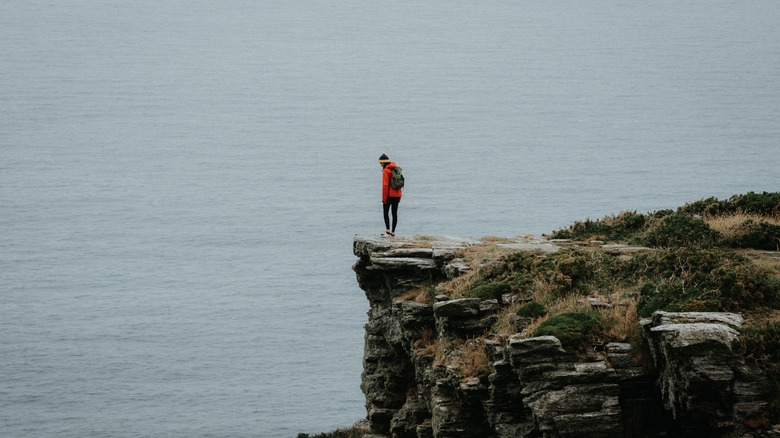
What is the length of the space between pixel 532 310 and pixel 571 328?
7.83 feet

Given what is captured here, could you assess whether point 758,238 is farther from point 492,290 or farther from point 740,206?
point 492,290

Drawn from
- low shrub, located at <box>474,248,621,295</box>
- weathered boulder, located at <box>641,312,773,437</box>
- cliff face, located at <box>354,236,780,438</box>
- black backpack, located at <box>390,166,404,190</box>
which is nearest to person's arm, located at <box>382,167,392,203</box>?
black backpack, located at <box>390,166,404,190</box>

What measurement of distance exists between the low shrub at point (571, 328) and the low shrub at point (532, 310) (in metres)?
1.30

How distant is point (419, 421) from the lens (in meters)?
28.8

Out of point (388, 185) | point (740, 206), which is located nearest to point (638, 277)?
point (740, 206)

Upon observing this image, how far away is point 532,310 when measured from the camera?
21953 mm

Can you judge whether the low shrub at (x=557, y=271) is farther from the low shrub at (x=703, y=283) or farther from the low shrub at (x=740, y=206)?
the low shrub at (x=740, y=206)

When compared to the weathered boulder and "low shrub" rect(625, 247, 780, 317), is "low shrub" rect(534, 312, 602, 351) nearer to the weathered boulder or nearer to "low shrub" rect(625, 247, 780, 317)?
"low shrub" rect(625, 247, 780, 317)

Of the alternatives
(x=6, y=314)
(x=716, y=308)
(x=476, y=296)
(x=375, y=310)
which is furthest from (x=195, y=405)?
(x=716, y=308)

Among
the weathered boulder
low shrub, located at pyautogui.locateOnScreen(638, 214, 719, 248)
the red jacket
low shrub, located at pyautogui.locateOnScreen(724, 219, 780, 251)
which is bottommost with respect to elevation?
the weathered boulder

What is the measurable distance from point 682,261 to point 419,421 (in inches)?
457

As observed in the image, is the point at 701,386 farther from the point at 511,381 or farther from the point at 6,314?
the point at 6,314

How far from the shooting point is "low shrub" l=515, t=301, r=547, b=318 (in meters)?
21.9

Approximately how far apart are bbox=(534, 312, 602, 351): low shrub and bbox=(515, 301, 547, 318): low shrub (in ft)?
4.28
